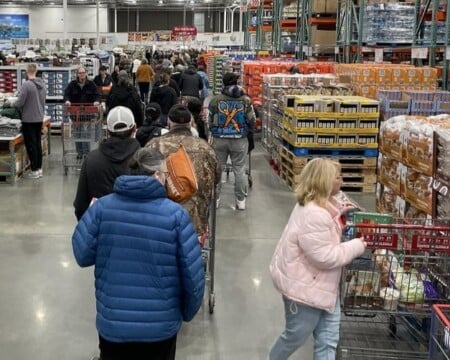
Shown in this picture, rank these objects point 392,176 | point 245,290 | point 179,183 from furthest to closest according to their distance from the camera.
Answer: point 245,290 → point 392,176 → point 179,183

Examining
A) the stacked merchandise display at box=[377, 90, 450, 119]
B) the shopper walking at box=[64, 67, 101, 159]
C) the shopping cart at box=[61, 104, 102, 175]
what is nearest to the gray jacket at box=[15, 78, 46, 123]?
the shopping cart at box=[61, 104, 102, 175]

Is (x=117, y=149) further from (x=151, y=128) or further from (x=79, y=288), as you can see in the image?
(x=151, y=128)

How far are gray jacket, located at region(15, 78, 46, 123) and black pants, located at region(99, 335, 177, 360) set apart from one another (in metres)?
7.89

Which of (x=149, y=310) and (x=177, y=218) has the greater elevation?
(x=177, y=218)

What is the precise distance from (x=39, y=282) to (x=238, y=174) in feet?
11.3

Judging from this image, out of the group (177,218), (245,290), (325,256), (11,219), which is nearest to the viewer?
(177,218)

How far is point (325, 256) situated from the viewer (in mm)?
3684

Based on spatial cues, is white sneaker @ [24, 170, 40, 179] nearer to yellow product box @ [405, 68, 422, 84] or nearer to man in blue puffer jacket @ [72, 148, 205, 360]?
yellow product box @ [405, 68, 422, 84]

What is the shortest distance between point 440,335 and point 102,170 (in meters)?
2.61

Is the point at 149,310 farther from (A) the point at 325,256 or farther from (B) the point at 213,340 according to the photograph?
(B) the point at 213,340

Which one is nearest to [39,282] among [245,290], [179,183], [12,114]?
[245,290]

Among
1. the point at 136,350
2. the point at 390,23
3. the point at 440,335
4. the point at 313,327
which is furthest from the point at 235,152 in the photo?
the point at 390,23

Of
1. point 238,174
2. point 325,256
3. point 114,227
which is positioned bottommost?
point 238,174

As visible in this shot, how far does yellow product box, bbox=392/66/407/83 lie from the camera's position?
41.0 feet
